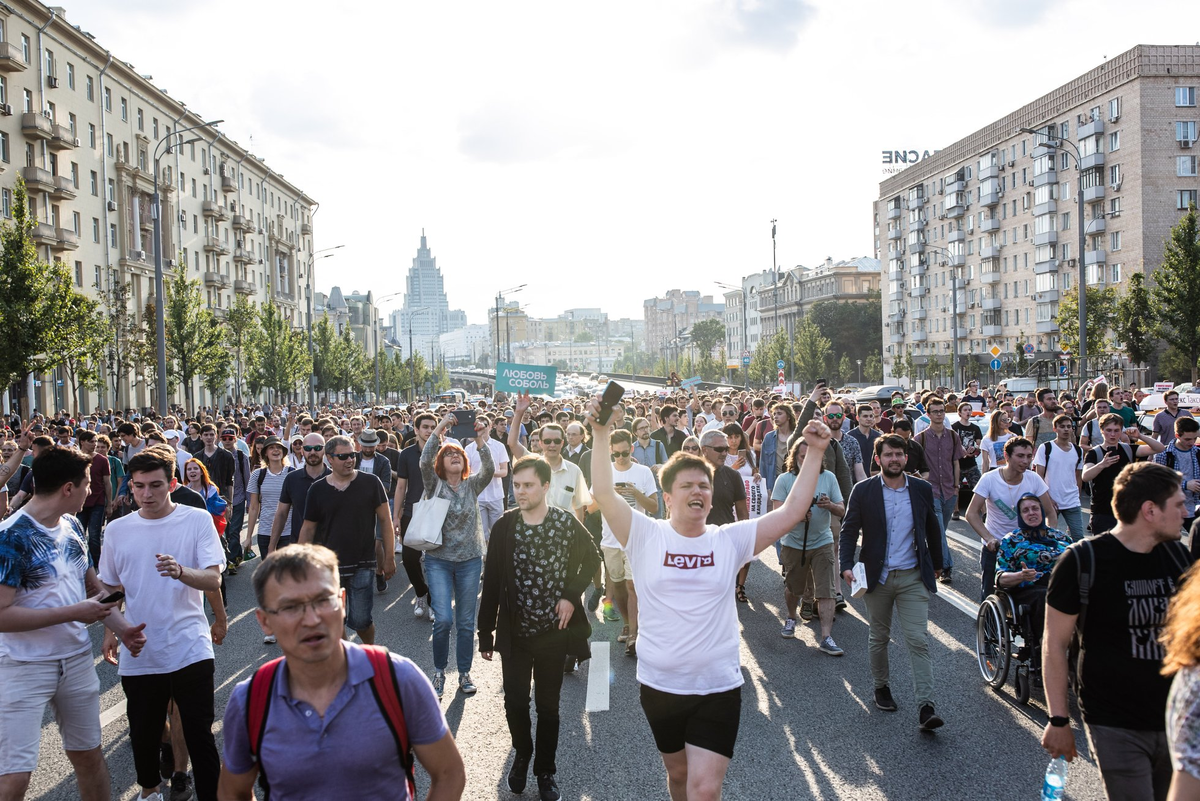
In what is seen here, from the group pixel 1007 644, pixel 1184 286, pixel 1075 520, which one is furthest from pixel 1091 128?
pixel 1007 644

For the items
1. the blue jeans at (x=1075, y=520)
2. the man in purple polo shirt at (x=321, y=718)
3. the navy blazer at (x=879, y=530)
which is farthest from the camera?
the blue jeans at (x=1075, y=520)

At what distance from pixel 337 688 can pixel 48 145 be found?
178ft

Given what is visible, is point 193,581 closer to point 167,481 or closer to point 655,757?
point 167,481

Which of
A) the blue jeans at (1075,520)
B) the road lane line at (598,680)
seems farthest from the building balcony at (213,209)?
the blue jeans at (1075,520)

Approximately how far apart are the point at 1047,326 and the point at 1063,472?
221 feet

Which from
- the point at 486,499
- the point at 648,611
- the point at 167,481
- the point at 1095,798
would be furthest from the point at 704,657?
the point at 486,499

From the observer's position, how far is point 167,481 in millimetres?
4875

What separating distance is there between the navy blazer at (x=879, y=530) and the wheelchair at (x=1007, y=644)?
20.7 inches

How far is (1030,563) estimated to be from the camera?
660cm

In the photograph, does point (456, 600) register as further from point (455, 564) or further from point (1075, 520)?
point (1075, 520)

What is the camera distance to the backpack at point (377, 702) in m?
2.72

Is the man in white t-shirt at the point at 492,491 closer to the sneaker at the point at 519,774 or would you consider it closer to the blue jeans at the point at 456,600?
the blue jeans at the point at 456,600

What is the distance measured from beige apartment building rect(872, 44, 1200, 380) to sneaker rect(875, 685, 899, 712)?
40.0 metres

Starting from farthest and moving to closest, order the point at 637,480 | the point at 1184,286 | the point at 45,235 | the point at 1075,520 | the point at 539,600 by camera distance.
A: 1. the point at 45,235
2. the point at 1184,286
3. the point at 1075,520
4. the point at 637,480
5. the point at 539,600
